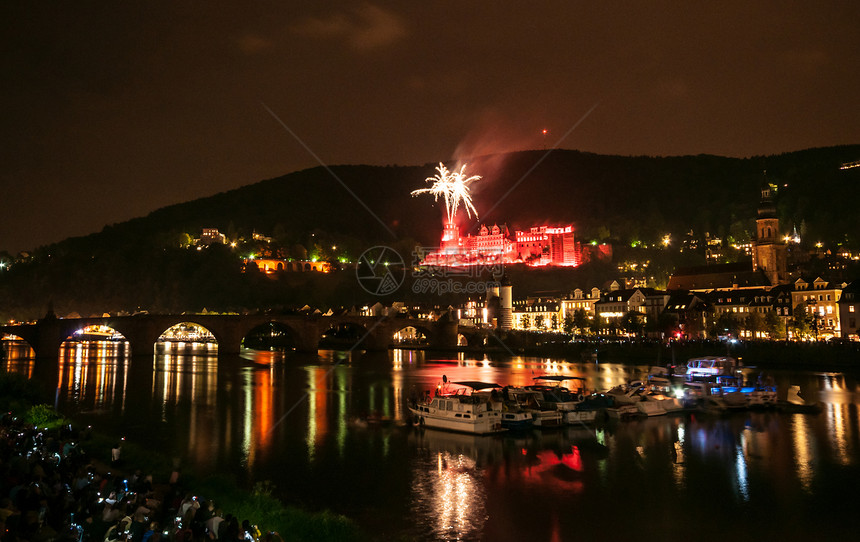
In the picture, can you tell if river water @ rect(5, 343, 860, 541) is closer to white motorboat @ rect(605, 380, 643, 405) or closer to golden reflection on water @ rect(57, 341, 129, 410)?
golden reflection on water @ rect(57, 341, 129, 410)

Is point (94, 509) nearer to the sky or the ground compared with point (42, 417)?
nearer to the ground

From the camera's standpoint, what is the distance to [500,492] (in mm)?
17062

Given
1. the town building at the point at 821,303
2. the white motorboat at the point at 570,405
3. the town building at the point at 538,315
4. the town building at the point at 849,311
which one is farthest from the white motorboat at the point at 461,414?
the town building at the point at 538,315

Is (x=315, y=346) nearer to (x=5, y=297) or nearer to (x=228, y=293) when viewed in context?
(x=228, y=293)

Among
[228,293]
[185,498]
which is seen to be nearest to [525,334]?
[228,293]

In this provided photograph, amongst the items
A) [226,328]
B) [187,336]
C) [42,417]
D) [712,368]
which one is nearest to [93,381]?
[226,328]

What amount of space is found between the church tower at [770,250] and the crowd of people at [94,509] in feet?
285

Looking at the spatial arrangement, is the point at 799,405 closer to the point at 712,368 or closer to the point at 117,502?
the point at 712,368

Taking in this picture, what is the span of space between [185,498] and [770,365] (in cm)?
4685

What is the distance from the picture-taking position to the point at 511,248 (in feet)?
379

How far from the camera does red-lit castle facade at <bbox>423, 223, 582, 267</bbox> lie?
11131 cm

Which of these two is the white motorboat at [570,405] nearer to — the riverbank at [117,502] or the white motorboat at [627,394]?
the white motorboat at [627,394]

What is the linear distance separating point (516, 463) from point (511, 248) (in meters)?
96.5

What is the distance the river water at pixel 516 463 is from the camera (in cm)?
1484
